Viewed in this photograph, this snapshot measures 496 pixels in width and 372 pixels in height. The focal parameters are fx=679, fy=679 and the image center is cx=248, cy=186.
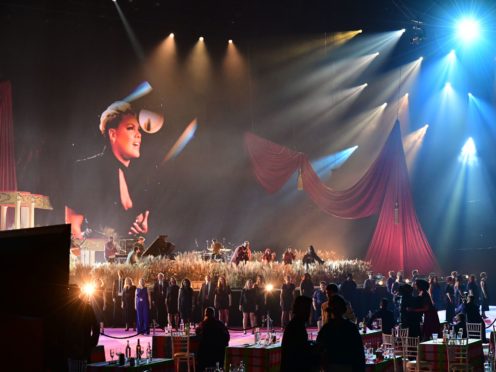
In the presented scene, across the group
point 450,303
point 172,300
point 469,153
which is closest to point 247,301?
point 172,300

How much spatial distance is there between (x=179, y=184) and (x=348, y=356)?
21.5 metres

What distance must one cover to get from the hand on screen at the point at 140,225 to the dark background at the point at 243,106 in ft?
0.90

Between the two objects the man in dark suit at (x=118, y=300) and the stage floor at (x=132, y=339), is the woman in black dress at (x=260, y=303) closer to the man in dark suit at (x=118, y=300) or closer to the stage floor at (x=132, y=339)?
the stage floor at (x=132, y=339)

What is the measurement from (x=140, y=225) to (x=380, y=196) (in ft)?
29.0

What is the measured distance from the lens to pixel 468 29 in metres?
20.8

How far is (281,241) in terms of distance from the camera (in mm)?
25172

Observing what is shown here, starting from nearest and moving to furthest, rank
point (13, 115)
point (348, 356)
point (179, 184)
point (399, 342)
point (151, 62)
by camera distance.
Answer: point (348, 356)
point (399, 342)
point (13, 115)
point (151, 62)
point (179, 184)

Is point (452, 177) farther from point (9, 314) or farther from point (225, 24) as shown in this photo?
point (9, 314)

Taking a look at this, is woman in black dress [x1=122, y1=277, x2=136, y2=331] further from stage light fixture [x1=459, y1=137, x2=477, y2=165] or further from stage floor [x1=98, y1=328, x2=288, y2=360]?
stage light fixture [x1=459, y1=137, x2=477, y2=165]

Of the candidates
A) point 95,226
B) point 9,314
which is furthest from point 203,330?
point 95,226

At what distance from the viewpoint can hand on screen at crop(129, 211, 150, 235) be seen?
82.1ft

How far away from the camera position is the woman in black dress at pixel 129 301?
16.1 meters

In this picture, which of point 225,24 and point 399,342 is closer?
point 399,342

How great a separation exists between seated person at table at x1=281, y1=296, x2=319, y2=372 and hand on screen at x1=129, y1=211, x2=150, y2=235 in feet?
67.9
